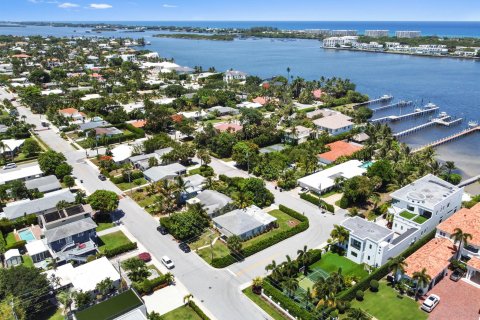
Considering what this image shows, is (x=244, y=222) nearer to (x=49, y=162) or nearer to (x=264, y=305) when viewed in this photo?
(x=264, y=305)

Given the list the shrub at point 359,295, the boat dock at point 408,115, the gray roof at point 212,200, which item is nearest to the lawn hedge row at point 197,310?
the shrub at point 359,295

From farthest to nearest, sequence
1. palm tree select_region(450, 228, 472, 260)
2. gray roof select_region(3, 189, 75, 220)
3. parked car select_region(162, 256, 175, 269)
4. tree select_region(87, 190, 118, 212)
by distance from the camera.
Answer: gray roof select_region(3, 189, 75, 220), tree select_region(87, 190, 118, 212), parked car select_region(162, 256, 175, 269), palm tree select_region(450, 228, 472, 260)

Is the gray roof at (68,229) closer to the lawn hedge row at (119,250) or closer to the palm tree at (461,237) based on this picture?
the lawn hedge row at (119,250)

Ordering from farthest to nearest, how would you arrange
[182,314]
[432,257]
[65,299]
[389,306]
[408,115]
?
1. [408,115]
2. [432,257]
3. [389,306]
4. [182,314]
5. [65,299]

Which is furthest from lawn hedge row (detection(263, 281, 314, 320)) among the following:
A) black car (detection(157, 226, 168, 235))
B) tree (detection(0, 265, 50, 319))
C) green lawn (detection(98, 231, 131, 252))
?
tree (detection(0, 265, 50, 319))

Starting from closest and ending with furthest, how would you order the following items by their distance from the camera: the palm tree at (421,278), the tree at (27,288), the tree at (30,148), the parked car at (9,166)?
1. the tree at (27,288)
2. the palm tree at (421,278)
3. the parked car at (9,166)
4. the tree at (30,148)

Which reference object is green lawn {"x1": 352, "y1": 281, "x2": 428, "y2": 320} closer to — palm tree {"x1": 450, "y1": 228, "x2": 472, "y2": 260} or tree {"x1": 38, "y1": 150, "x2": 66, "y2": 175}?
palm tree {"x1": 450, "y1": 228, "x2": 472, "y2": 260}

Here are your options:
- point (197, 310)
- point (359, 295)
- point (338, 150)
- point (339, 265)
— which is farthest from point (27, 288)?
point (338, 150)
